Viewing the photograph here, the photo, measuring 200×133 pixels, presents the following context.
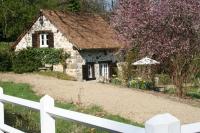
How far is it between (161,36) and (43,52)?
17.1 m

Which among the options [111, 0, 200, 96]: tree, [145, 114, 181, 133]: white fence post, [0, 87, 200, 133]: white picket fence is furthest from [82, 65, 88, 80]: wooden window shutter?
[145, 114, 181, 133]: white fence post

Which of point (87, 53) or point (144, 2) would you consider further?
point (87, 53)

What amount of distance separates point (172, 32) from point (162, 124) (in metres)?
17.7

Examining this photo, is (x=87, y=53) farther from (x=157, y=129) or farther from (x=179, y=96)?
(x=157, y=129)

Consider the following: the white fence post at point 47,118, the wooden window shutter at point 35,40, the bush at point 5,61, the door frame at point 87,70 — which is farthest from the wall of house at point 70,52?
the white fence post at point 47,118

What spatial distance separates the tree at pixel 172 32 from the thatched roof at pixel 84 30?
532 inches

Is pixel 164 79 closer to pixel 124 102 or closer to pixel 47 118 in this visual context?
pixel 124 102

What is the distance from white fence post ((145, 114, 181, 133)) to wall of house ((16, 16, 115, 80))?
32158 mm

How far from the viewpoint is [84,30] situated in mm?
37781

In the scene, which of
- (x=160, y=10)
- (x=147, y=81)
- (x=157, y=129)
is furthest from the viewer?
(x=147, y=81)

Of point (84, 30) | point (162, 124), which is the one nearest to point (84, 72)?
point (84, 30)

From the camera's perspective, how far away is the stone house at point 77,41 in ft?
117

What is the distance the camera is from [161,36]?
2041cm

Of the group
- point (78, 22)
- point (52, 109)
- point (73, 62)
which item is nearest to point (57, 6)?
point (78, 22)
